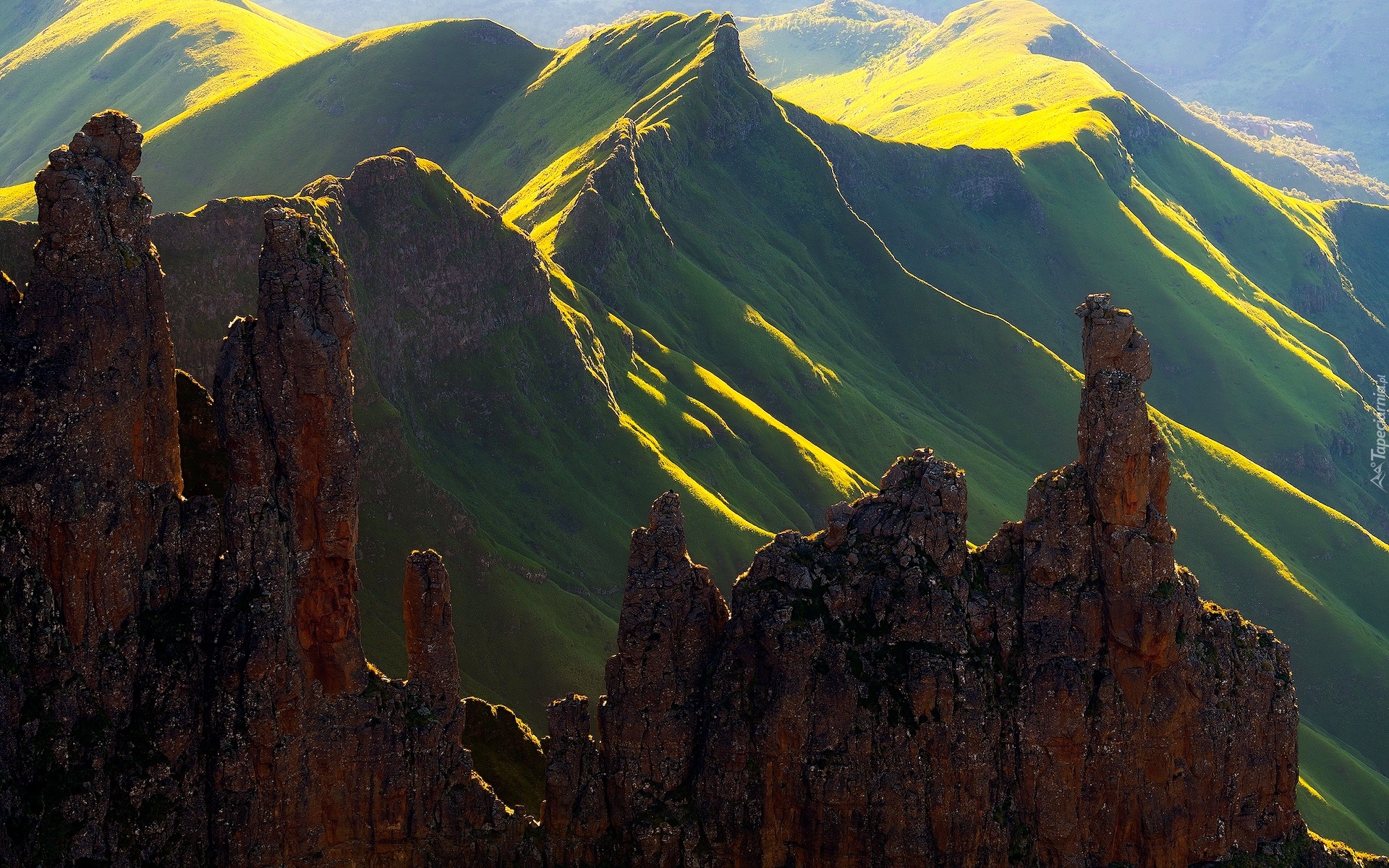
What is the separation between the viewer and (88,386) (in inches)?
2783

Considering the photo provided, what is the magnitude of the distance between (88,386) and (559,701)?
3055 centimetres

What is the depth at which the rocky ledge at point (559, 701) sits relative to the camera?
231ft

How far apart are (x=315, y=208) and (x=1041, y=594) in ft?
359

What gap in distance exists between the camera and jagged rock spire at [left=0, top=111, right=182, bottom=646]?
69188 mm

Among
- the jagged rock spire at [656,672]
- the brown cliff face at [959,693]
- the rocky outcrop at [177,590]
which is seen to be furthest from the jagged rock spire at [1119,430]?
the rocky outcrop at [177,590]

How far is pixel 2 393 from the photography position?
69000mm

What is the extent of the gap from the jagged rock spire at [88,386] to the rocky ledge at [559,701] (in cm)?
16

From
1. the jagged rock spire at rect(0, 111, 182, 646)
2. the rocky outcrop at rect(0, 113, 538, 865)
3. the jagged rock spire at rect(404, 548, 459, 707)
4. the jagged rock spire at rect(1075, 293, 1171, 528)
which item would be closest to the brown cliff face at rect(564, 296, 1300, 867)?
the jagged rock spire at rect(1075, 293, 1171, 528)

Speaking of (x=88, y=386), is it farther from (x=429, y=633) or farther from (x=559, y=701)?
(x=559, y=701)

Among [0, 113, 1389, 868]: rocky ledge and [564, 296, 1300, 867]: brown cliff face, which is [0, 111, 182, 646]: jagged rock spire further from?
[564, 296, 1300, 867]: brown cliff face

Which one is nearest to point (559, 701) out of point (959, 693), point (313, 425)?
point (313, 425)

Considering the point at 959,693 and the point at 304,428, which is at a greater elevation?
the point at 304,428

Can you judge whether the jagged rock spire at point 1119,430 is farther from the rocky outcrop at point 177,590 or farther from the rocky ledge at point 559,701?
the rocky outcrop at point 177,590

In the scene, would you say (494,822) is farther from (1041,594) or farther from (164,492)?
(1041,594)
